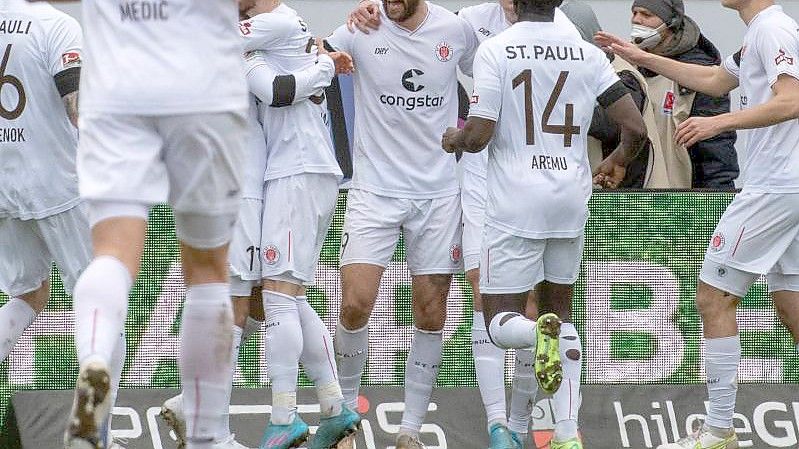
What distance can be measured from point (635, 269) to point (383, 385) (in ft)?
5.11

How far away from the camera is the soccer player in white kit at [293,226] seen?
751 cm

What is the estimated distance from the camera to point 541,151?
24.1 ft

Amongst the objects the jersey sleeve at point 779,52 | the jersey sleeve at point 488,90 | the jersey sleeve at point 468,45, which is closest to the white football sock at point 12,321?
the jersey sleeve at point 488,90

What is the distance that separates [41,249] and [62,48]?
38.6 inches

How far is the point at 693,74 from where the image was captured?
8703 mm

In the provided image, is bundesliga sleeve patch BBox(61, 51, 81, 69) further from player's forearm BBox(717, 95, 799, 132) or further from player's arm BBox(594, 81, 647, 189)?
player's forearm BBox(717, 95, 799, 132)

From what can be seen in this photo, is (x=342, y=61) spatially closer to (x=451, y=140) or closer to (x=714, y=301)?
(x=451, y=140)

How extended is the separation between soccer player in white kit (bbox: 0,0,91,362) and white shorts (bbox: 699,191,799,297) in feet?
10.3

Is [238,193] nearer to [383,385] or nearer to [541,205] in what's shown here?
[541,205]

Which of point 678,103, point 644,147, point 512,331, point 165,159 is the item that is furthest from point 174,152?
point 678,103

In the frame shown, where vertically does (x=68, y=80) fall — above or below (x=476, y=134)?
above

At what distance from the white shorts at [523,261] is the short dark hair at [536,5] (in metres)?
1.04

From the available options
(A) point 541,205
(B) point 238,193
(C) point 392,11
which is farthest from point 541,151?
(B) point 238,193

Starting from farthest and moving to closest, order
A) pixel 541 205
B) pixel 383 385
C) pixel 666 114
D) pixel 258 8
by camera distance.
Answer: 1. pixel 666 114
2. pixel 383 385
3. pixel 258 8
4. pixel 541 205
